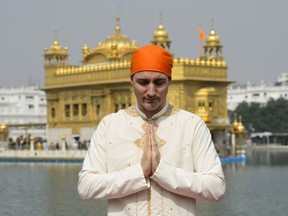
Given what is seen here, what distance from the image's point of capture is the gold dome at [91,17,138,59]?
36812mm

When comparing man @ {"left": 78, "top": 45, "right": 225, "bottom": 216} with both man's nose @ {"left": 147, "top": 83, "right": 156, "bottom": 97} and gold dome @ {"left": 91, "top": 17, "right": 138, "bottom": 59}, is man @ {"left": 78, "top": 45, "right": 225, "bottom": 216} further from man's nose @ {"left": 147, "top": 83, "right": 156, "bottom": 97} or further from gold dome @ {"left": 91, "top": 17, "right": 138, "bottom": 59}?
gold dome @ {"left": 91, "top": 17, "right": 138, "bottom": 59}

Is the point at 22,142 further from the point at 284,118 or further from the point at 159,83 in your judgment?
the point at 159,83

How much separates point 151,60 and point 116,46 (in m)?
34.1

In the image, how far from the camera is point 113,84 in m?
35.8

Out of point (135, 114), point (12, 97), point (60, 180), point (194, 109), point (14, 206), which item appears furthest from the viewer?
point (12, 97)

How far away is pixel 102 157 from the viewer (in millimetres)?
2785

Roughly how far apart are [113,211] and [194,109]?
3091 centimetres

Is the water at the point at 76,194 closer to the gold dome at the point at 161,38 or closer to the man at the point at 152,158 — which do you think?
the gold dome at the point at 161,38

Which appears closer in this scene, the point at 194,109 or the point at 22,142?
the point at 194,109

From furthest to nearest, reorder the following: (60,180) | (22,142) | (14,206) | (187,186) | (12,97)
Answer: (12,97) < (22,142) < (60,180) < (14,206) < (187,186)

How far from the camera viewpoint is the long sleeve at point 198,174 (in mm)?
2666

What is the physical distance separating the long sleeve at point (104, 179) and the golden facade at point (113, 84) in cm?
3030

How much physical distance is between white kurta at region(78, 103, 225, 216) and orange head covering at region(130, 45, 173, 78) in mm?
152

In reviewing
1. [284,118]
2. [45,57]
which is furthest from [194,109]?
[284,118]
